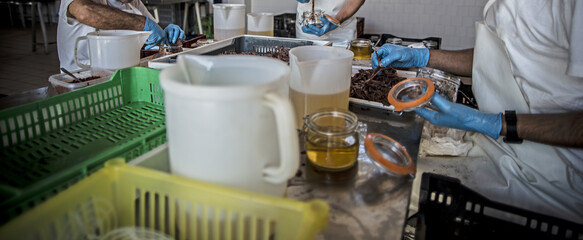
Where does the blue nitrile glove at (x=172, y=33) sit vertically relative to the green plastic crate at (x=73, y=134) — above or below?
above

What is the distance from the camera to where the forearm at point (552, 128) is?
4.14ft

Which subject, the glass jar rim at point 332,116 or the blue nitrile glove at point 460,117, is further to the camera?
the blue nitrile glove at point 460,117

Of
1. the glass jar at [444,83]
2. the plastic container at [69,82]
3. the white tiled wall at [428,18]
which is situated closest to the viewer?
the plastic container at [69,82]

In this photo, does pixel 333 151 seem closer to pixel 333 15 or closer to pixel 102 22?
pixel 102 22

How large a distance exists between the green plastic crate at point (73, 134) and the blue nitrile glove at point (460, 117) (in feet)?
2.88

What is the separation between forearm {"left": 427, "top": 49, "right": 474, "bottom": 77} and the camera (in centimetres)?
199

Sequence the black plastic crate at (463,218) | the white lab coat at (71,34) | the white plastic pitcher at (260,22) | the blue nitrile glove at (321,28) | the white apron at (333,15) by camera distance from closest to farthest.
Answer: the black plastic crate at (463,218), the white lab coat at (71,34), the blue nitrile glove at (321,28), the white plastic pitcher at (260,22), the white apron at (333,15)

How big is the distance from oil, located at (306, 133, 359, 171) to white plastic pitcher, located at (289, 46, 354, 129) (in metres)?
0.19

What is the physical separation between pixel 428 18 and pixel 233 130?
5.03m

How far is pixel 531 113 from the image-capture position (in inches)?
56.0

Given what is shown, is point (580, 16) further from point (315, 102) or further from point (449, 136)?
point (315, 102)

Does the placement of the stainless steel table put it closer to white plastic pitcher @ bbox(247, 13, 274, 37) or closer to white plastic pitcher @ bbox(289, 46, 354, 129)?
white plastic pitcher @ bbox(289, 46, 354, 129)

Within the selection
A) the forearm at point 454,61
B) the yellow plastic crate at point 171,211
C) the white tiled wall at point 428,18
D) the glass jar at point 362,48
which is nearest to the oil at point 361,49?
the glass jar at point 362,48

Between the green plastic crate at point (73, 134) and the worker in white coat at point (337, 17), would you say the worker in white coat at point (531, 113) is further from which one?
the worker in white coat at point (337, 17)
